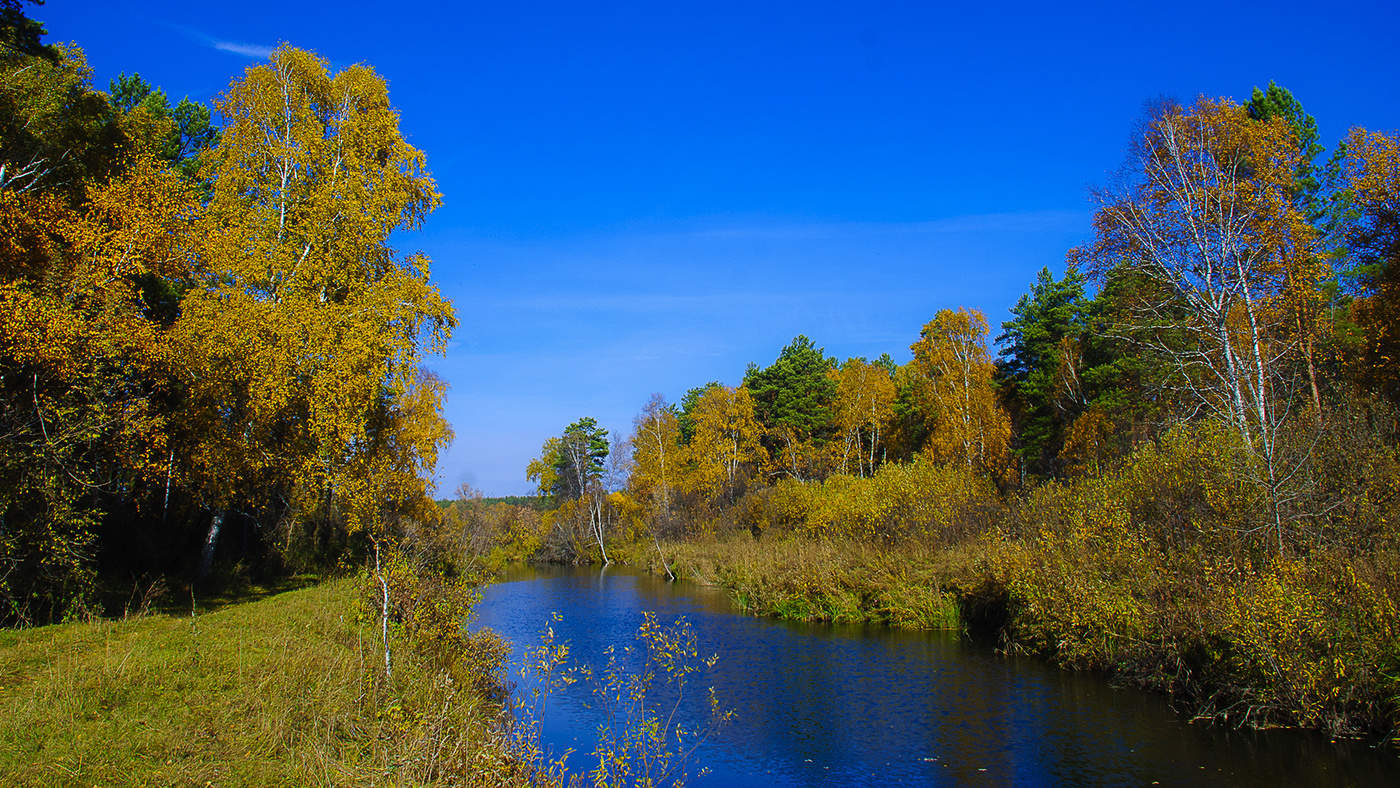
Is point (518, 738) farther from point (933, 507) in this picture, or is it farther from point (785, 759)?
point (933, 507)

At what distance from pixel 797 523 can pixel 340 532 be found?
19025 millimetres

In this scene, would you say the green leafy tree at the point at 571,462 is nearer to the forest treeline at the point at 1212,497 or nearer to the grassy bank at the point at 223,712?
the forest treeline at the point at 1212,497

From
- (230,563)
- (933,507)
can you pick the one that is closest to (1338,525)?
(933,507)

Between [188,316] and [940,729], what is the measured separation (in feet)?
57.1

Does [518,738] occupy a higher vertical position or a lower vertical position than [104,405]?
lower

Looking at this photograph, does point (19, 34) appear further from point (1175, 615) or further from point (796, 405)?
point (796, 405)

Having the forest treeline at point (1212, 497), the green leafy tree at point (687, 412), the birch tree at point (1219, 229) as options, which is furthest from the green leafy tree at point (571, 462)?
the birch tree at point (1219, 229)

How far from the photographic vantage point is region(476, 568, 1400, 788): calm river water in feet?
35.5

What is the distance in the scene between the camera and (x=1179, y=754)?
11.3m

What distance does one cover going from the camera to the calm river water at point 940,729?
10.8 metres

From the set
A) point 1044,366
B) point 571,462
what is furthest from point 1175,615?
point 571,462

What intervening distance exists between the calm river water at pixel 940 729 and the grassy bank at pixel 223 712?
3.64 meters

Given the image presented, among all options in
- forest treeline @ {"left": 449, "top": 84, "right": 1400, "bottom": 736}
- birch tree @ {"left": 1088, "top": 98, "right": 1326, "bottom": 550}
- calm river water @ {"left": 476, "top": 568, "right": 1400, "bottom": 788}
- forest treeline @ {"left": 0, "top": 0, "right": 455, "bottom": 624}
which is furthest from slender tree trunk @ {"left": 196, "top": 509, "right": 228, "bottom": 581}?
birch tree @ {"left": 1088, "top": 98, "right": 1326, "bottom": 550}

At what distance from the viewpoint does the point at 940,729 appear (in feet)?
42.7
